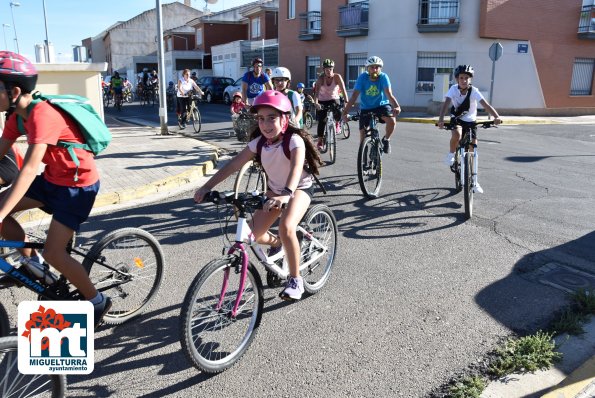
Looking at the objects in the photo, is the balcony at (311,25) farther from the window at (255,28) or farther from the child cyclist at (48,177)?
the child cyclist at (48,177)

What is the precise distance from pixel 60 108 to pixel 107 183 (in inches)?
192

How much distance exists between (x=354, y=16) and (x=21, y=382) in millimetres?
27531

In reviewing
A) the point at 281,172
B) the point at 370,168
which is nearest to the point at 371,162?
the point at 370,168

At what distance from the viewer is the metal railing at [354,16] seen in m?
26.7

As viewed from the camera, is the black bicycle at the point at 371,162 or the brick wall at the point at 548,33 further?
the brick wall at the point at 548,33

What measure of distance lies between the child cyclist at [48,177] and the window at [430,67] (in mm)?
23803

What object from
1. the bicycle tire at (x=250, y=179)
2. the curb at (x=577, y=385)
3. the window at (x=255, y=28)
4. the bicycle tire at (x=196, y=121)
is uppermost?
the window at (x=255, y=28)

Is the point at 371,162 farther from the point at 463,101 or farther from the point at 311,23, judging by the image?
the point at 311,23

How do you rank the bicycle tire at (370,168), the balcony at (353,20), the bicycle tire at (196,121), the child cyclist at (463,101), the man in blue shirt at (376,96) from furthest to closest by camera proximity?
the balcony at (353,20) → the bicycle tire at (196,121) → the man in blue shirt at (376,96) → the bicycle tire at (370,168) → the child cyclist at (463,101)

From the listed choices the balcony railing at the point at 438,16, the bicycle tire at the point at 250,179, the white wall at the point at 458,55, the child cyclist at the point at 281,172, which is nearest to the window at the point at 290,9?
the white wall at the point at 458,55

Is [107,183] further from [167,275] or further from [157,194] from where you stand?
[167,275]

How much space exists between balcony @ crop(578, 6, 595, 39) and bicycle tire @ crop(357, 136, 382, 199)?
80.1 ft


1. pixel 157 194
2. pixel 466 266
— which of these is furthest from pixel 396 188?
pixel 157 194

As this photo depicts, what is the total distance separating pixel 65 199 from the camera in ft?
10.2
